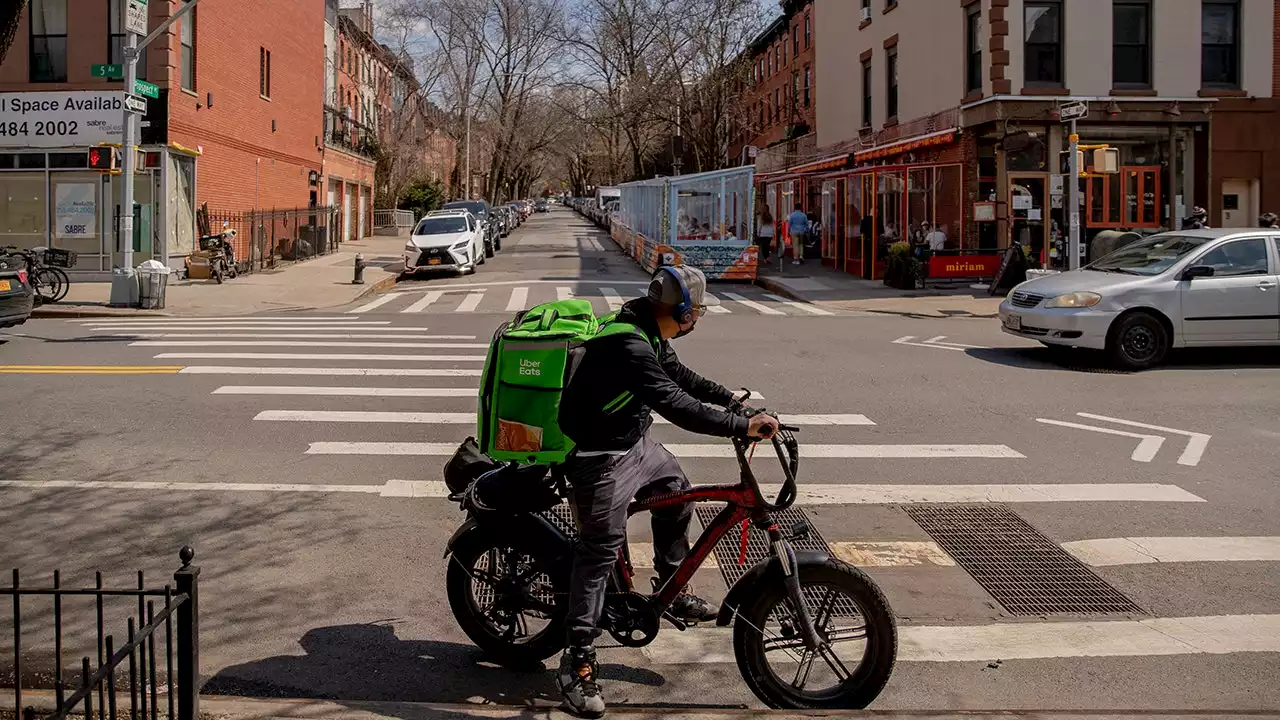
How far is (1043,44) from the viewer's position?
90.9ft

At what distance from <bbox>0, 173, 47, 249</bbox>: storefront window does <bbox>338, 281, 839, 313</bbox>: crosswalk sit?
8402 millimetres

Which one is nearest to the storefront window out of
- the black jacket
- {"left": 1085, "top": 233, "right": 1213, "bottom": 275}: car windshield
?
{"left": 1085, "top": 233, "right": 1213, "bottom": 275}: car windshield

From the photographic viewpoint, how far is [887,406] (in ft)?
38.5

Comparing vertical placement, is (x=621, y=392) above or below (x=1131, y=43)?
below

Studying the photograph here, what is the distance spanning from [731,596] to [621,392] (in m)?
0.95

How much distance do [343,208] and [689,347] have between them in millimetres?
35294

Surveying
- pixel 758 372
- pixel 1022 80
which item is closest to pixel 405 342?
pixel 758 372

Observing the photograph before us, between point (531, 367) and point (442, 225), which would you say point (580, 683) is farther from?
point (442, 225)

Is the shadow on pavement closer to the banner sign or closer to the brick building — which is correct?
the brick building

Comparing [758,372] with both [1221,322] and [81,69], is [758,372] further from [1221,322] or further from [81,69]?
[81,69]

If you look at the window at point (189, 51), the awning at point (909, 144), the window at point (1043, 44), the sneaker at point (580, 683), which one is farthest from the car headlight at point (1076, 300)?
the window at point (189, 51)

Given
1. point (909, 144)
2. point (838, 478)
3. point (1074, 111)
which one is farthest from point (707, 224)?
point (838, 478)

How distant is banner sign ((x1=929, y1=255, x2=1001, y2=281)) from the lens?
27359mm

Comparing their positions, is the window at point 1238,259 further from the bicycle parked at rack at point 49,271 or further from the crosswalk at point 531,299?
the bicycle parked at rack at point 49,271
